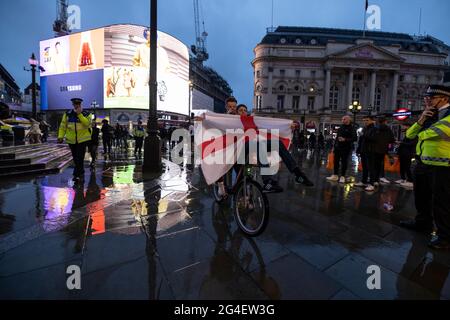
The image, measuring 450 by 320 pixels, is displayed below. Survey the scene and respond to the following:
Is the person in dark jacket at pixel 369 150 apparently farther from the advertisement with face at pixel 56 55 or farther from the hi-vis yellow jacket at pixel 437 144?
the advertisement with face at pixel 56 55

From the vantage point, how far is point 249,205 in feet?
11.4

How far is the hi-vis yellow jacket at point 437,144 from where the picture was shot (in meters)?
3.09

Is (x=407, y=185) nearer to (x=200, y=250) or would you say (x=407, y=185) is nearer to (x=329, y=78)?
(x=200, y=250)

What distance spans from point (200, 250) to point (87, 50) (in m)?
55.1

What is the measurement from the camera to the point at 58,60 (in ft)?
164

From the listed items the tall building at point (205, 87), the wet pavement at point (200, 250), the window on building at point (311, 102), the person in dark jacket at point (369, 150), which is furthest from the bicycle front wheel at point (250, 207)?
the tall building at point (205, 87)

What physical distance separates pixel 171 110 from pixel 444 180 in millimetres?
54478

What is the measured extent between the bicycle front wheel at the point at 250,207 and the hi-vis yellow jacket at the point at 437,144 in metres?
2.21

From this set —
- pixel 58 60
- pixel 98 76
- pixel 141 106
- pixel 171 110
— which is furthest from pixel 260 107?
pixel 58 60

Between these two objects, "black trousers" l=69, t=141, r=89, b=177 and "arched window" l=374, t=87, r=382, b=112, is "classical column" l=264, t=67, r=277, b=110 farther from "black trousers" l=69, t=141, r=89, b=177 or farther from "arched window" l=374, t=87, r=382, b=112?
"black trousers" l=69, t=141, r=89, b=177

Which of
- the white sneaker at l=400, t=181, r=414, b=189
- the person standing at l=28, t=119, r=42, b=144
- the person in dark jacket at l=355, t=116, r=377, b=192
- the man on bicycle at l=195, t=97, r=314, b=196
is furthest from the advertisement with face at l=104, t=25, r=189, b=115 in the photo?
the man on bicycle at l=195, t=97, r=314, b=196

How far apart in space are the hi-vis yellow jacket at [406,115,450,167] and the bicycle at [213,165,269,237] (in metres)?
2.19

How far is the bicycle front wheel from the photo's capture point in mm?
Answer: 3236
